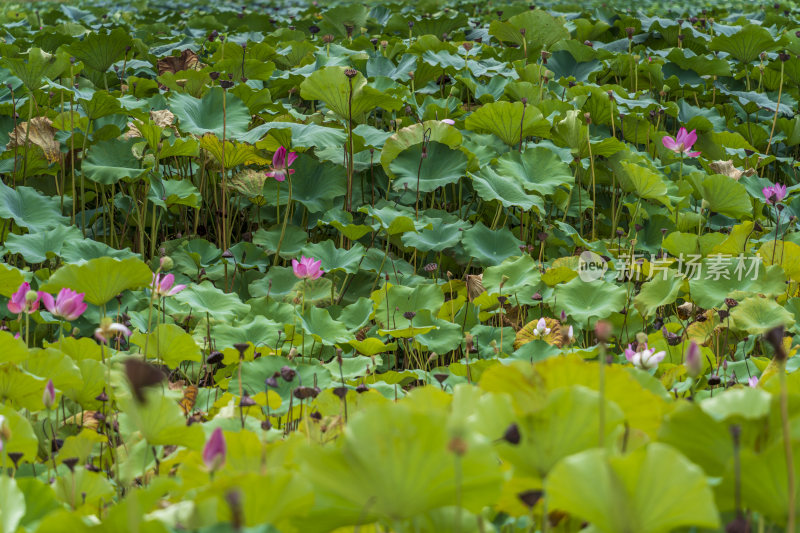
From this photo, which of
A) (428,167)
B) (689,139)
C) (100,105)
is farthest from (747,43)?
(100,105)

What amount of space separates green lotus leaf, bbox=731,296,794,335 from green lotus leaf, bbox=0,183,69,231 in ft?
6.61

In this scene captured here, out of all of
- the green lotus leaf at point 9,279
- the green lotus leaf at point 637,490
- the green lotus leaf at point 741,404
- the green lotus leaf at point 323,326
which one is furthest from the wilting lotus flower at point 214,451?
the green lotus leaf at point 9,279

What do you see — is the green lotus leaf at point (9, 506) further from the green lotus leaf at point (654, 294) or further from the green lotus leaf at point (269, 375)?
the green lotus leaf at point (654, 294)

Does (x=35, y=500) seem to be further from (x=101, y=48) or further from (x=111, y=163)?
(x=101, y=48)

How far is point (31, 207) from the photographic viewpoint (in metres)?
2.61

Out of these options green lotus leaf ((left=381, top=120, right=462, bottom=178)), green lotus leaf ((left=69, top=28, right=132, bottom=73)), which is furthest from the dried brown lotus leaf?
green lotus leaf ((left=381, top=120, right=462, bottom=178))

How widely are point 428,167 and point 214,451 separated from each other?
2021 mm

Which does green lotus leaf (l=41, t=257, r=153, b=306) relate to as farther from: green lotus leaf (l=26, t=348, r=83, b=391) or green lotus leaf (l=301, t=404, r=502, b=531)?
green lotus leaf (l=301, t=404, r=502, b=531)

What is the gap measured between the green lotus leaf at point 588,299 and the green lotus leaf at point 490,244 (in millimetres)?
332

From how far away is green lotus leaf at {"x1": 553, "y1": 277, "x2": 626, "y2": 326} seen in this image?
221 centimetres

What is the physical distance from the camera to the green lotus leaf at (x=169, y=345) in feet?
6.10

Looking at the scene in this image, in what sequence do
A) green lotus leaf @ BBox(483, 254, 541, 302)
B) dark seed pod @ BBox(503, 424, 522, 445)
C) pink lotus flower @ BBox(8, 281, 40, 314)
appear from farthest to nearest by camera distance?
green lotus leaf @ BBox(483, 254, 541, 302), pink lotus flower @ BBox(8, 281, 40, 314), dark seed pod @ BBox(503, 424, 522, 445)

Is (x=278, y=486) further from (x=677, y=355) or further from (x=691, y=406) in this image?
(x=677, y=355)

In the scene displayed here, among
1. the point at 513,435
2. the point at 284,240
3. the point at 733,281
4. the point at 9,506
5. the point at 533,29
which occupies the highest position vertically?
the point at 513,435
